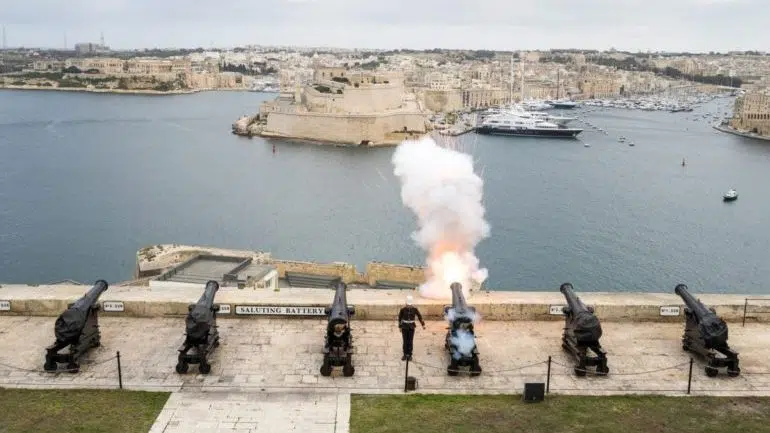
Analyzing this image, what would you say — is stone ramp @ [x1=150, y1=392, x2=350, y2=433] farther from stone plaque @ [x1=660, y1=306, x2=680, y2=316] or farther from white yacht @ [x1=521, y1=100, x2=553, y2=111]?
white yacht @ [x1=521, y1=100, x2=553, y2=111]

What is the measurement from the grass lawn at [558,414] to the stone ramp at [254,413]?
183 millimetres

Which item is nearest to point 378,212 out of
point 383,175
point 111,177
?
point 383,175

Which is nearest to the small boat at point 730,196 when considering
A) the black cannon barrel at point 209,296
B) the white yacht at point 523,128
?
the white yacht at point 523,128

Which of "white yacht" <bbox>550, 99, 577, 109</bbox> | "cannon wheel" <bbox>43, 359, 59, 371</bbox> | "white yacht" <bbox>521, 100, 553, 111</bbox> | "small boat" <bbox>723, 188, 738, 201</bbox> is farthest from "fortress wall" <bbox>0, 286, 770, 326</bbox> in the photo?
"white yacht" <bbox>550, 99, 577, 109</bbox>

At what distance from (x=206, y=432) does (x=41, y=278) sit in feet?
81.6

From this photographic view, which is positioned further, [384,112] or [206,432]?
[384,112]

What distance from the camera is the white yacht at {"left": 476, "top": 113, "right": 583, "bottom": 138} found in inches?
2926

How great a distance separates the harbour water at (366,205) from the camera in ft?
97.9

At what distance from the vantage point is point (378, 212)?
38906 mm

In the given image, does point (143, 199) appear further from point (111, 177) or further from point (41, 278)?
point (41, 278)

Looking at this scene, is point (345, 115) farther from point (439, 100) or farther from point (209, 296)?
point (209, 296)

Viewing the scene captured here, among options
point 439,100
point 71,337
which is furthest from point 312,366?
point 439,100

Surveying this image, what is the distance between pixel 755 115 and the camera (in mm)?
82000

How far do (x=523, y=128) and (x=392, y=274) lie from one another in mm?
55388
